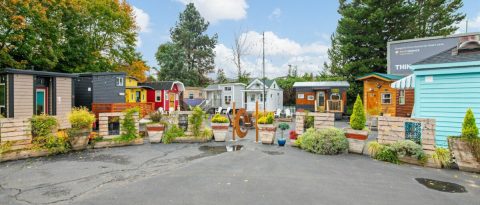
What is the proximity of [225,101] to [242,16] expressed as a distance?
1151 centimetres

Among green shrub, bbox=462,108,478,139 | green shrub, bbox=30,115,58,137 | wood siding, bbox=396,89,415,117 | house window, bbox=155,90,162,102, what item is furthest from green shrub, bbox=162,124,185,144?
house window, bbox=155,90,162,102

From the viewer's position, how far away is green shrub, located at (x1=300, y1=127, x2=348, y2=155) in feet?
28.0

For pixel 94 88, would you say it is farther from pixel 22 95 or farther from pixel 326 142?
pixel 326 142

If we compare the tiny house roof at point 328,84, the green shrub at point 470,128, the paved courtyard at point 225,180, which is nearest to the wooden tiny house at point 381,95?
the tiny house roof at point 328,84

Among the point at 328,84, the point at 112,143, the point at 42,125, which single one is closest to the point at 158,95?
the point at 328,84

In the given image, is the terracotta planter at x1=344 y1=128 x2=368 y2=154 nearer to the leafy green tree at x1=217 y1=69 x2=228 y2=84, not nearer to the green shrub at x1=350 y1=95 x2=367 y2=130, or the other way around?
the green shrub at x1=350 y1=95 x2=367 y2=130

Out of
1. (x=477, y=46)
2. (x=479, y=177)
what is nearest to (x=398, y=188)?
(x=479, y=177)

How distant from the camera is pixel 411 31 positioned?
2391cm

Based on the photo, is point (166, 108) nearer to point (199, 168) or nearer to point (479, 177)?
point (199, 168)

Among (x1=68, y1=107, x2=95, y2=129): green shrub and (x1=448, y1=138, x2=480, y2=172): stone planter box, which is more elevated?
(x1=68, y1=107, x2=95, y2=129): green shrub

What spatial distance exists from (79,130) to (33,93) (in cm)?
638

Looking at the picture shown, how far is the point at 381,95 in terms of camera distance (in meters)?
19.6

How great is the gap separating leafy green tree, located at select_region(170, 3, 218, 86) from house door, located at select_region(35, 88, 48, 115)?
107 feet

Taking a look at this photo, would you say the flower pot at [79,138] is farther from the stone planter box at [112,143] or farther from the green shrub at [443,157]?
the green shrub at [443,157]
